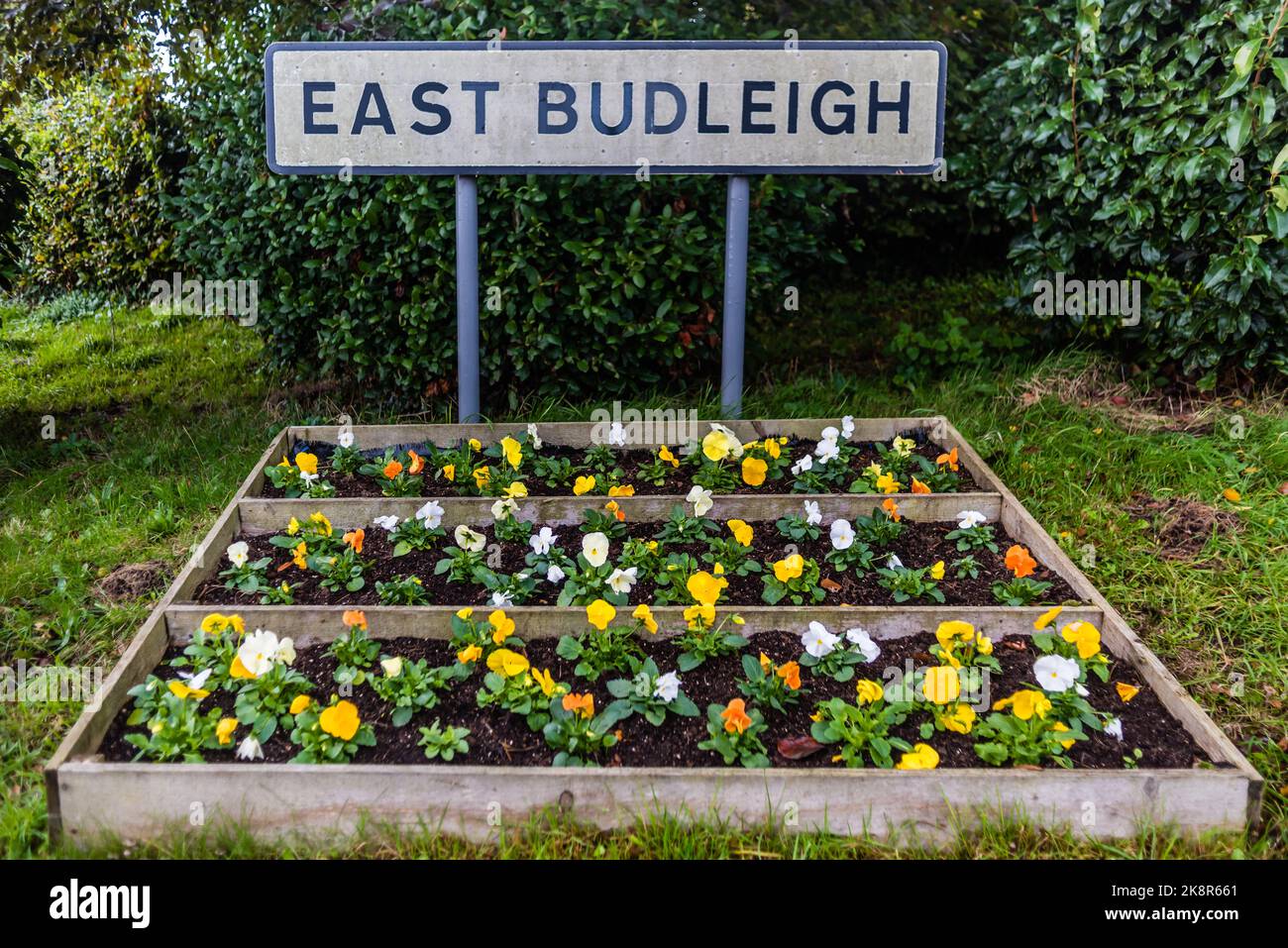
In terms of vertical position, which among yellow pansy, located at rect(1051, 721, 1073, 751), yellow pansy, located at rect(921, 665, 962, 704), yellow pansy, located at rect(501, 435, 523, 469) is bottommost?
yellow pansy, located at rect(1051, 721, 1073, 751)

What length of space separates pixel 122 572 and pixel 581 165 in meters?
2.16

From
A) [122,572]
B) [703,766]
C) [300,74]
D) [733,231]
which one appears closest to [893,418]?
[733,231]

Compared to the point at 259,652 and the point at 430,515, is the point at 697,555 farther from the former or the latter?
the point at 259,652

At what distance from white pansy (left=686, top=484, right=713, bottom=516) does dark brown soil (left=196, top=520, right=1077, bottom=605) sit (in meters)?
0.12

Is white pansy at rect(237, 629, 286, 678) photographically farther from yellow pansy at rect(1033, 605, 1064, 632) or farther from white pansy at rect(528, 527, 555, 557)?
yellow pansy at rect(1033, 605, 1064, 632)

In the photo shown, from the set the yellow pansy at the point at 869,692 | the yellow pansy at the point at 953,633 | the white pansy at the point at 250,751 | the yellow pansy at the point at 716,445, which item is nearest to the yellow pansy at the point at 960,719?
the yellow pansy at the point at 869,692

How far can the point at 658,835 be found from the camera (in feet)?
7.64

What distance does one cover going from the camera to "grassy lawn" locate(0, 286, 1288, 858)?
239cm

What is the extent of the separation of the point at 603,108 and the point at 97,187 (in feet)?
18.1

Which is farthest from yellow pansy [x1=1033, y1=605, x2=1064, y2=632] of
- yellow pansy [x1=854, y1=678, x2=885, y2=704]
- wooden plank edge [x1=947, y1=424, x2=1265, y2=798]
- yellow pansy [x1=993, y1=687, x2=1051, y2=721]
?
yellow pansy [x1=854, y1=678, x2=885, y2=704]

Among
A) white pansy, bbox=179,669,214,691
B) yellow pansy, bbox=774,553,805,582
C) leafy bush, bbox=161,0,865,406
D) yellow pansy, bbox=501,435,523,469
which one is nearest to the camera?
white pansy, bbox=179,669,214,691

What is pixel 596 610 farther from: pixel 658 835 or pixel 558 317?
pixel 558 317

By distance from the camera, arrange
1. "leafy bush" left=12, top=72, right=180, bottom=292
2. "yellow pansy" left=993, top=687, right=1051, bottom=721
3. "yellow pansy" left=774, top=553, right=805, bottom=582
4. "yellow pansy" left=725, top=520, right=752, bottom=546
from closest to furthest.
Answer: "yellow pansy" left=993, top=687, right=1051, bottom=721
"yellow pansy" left=774, top=553, right=805, bottom=582
"yellow pansy" left=725, top=520, right=752, bottom=546
"leafy bush" left=12, top=72, right=180, bottom=292

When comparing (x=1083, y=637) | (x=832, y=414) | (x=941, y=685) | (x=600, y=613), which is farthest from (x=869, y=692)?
(x=832, y=414)
